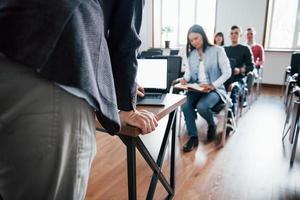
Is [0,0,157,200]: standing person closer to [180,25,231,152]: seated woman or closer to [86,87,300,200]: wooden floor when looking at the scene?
[86,87,300,200]: wooden floor

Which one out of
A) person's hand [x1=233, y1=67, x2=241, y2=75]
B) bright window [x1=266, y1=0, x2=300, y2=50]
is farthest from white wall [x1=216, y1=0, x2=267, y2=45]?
person's hand [x1=233, y1=67, x2=241, y2=75]

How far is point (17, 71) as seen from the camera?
525 millimetres

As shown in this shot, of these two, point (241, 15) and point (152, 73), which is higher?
point (241, 15)

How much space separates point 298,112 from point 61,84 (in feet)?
7.59

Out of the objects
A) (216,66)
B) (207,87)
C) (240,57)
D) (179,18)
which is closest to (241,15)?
(179,18)

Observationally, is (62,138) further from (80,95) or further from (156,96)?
(156,96)

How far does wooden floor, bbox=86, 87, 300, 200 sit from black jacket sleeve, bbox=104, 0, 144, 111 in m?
1.33

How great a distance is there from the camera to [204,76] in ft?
9.55

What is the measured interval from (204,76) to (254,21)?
4.01 m

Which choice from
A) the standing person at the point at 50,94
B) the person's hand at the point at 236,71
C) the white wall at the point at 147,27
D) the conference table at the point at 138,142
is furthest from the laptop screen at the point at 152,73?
the white wall at the point at 147,27

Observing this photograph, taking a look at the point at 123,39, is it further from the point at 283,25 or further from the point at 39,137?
the point at 283,25

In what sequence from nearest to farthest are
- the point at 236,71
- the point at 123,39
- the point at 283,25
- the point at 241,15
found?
the point at 123,39 < the point at 236,71 < the point at 283,25 < the point at 241,15

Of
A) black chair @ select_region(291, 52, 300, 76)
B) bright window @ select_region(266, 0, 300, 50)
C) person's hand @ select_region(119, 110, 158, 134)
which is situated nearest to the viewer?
person's hand @ select_region(119, 110, 158, 134)

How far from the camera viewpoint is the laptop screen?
1731mm
